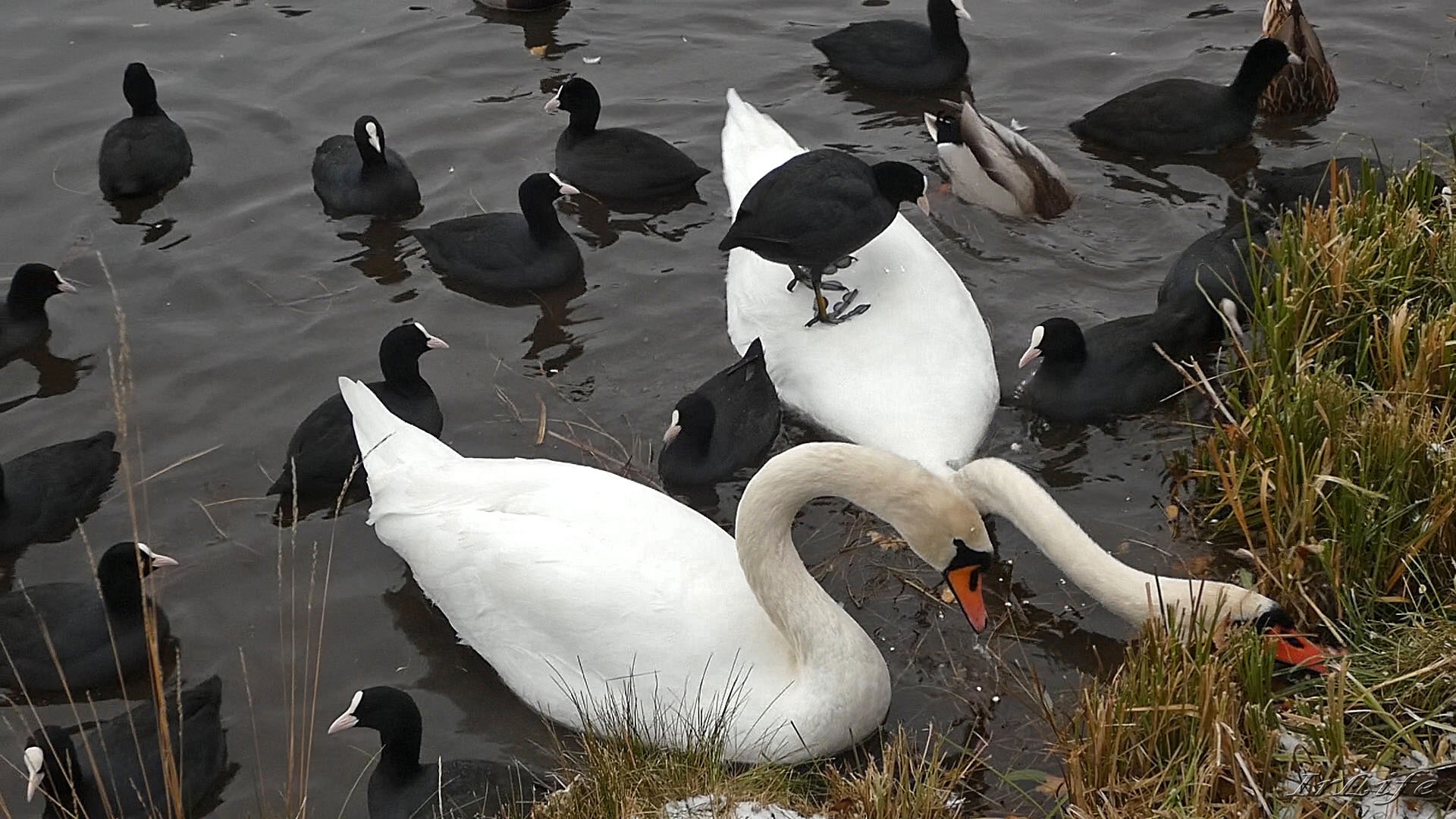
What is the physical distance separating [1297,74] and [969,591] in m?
5.12

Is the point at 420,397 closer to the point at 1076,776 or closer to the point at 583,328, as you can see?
the point at 583,328

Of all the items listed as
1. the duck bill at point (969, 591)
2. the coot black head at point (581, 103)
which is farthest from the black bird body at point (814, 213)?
the duck bill at point (969, 591)

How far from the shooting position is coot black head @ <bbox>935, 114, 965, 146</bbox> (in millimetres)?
8469

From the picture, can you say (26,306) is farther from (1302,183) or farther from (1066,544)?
(1302,183)

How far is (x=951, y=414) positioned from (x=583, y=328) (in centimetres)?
224

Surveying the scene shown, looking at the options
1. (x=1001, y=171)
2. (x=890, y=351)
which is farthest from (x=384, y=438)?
(x=1001, y=171)

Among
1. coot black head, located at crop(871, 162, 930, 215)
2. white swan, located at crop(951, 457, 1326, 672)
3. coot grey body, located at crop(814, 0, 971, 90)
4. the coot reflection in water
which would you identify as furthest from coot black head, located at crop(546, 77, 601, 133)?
white swan, located at crop(951, 457, 1326, 672)

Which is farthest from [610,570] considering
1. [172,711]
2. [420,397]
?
[420,397]

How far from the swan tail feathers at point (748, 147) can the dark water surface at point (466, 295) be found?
403 millimetres

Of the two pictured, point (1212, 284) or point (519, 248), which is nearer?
point (1212, 284)

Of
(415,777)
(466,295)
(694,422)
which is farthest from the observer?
(466,295)

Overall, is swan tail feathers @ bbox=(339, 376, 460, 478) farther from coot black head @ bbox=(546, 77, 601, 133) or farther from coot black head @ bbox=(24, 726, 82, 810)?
coot black head @ bbox=(546, 77, 601, 133)

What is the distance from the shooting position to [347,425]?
21.8 ft

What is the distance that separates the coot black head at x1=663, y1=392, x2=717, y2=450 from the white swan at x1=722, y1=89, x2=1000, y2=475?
1.59 ft
